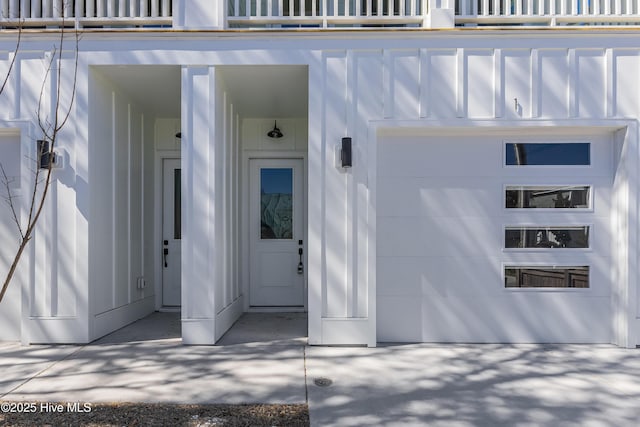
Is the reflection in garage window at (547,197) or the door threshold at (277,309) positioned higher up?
the reflection in garage window at (547,197)

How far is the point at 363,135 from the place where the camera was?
393 cm

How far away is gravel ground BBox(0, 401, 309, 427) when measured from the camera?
2.43 meters

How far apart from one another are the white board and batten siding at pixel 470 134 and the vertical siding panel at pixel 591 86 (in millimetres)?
10

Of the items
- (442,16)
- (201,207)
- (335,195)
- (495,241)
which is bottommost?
(495,241)

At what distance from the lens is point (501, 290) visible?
13.3 feet

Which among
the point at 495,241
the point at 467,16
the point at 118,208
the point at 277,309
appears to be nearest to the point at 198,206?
the point at 118,208

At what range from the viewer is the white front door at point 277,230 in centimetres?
555

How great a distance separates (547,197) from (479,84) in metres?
1.39

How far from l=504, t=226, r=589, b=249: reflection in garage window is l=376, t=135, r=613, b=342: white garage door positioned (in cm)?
1

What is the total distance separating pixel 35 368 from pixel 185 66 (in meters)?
3.10

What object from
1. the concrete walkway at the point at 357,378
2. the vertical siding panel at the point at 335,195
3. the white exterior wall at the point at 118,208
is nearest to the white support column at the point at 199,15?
the white exterior wall at the point at 118,208

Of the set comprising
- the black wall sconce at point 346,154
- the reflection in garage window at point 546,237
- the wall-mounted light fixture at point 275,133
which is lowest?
the reflection in garage window at point 546,237

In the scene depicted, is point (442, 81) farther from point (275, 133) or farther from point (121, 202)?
point (121, 202)

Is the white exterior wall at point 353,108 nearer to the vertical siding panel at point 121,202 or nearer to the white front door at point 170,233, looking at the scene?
the vertical siding panel at point 121,202
